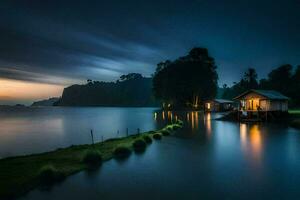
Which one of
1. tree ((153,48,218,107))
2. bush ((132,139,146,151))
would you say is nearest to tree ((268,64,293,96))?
tree ((153,48,218,107))

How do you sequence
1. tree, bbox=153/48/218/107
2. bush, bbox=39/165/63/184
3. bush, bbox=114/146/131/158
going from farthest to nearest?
tree, bbox=153/48/218/107, bush, bbox=114/146/131/158, bush, bbox=39/165/63/184

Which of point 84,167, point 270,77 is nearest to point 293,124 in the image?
point 84,167

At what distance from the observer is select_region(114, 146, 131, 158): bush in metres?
23.8

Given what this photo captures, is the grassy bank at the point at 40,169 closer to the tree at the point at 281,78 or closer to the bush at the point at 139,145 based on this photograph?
the bush at the point at 139,145

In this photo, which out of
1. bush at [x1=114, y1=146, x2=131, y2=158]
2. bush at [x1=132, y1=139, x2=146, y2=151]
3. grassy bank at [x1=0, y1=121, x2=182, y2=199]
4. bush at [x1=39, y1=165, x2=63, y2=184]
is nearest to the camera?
grassy bank at [x1=0, y1=121, x2=182, y2=199]

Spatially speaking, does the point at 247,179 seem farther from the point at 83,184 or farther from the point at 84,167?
the point at 84,167

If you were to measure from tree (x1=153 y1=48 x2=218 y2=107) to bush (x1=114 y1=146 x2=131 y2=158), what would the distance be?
334 ft

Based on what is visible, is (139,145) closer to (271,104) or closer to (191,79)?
(271,104)

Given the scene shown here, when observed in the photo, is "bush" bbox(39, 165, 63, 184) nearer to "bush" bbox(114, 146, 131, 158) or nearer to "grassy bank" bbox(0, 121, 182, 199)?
"grassy bank" bbox(0, 121, 182, 199)

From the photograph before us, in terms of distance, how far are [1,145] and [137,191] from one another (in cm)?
3639

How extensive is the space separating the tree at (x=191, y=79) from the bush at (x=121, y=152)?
101808mm

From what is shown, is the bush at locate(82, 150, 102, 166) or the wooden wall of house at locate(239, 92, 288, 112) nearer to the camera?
the bush at locate(82, 150, 102, 166)

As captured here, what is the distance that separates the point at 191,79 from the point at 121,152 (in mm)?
104026

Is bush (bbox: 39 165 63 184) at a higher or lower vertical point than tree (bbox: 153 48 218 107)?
lower
